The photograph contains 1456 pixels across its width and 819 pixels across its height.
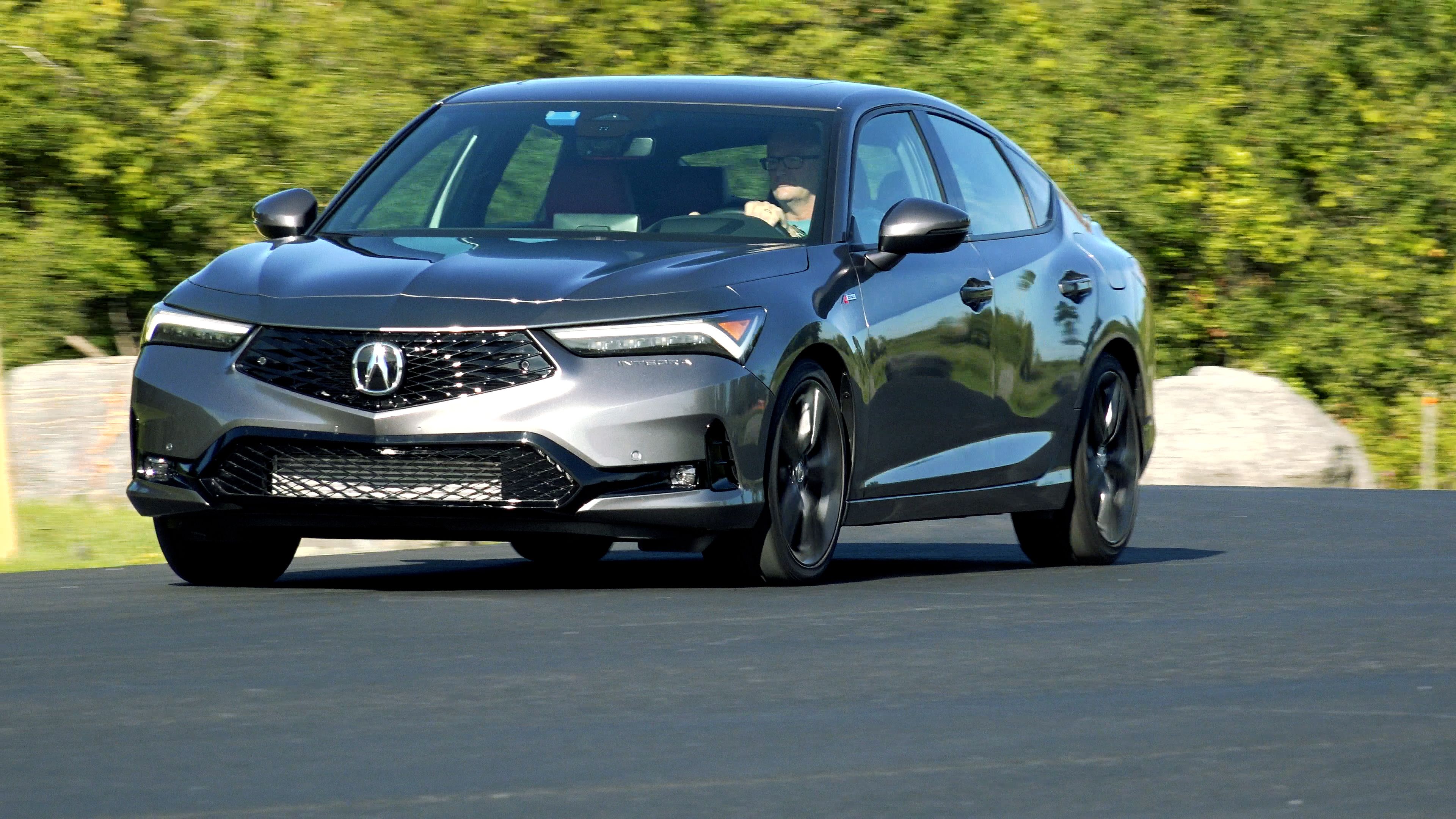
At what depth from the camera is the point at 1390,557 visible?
34.1 feet

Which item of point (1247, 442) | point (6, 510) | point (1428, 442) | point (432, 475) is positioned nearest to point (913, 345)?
point (432, 475)

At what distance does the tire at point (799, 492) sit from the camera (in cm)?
836

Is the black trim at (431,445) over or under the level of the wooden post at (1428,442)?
over

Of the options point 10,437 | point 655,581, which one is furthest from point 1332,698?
point 10,437

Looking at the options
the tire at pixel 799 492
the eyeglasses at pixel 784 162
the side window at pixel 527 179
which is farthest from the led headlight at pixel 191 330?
the eyeglasses at pixel 784 162

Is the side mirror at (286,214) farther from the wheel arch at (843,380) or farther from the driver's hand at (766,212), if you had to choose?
the wheel arch at (843,380)

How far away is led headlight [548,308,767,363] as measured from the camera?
311 inches

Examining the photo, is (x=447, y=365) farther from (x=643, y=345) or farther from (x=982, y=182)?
(x=982, y=182)

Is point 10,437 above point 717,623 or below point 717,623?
below

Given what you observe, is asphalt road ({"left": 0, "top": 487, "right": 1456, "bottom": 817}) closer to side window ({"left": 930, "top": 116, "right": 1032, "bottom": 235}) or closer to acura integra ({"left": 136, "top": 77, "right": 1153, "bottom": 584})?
acura integra ({"left": 136, "top": 77, "right": 1153, "bottom": 584})

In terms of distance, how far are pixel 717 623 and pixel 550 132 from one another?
2602mm

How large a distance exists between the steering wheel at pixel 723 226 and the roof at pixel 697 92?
620mm

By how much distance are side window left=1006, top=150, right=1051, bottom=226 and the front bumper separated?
2.72 metres

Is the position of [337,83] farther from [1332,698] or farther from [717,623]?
[1332,698]
